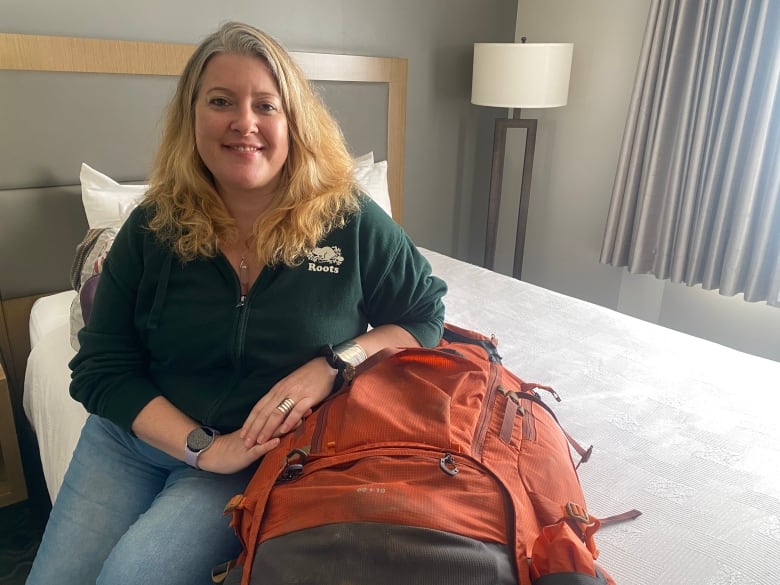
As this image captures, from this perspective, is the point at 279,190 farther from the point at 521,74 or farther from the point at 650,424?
the point at 521,74

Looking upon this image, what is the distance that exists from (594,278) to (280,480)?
2285 millimetres

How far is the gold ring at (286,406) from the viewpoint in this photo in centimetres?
98

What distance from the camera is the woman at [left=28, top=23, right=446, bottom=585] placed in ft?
3.36

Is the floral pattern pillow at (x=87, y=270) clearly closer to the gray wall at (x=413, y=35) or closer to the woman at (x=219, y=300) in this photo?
the woman at (x=219, y=300)

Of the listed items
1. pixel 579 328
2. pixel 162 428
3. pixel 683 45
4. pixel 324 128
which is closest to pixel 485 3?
pixel 683 45

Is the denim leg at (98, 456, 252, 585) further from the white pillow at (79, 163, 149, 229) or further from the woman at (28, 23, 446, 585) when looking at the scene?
the white pillow at (79, 163, 149, 229)

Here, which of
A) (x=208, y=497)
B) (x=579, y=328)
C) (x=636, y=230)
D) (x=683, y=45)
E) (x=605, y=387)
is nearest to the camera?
(x=208, y=497)

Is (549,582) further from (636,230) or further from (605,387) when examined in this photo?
(636,230)

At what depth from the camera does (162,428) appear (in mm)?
1022

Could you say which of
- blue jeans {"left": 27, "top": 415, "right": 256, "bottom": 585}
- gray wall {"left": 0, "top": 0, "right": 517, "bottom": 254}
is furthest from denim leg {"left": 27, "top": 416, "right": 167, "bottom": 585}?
gray wall {"left": 0, "top": 0, "right": 517, "bottom": 254}

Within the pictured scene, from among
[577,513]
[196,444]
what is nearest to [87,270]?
[196,444]

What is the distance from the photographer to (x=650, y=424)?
1274 millimetres

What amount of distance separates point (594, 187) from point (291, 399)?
84.2 inches

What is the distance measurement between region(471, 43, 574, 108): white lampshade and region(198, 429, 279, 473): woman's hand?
1864 mm
